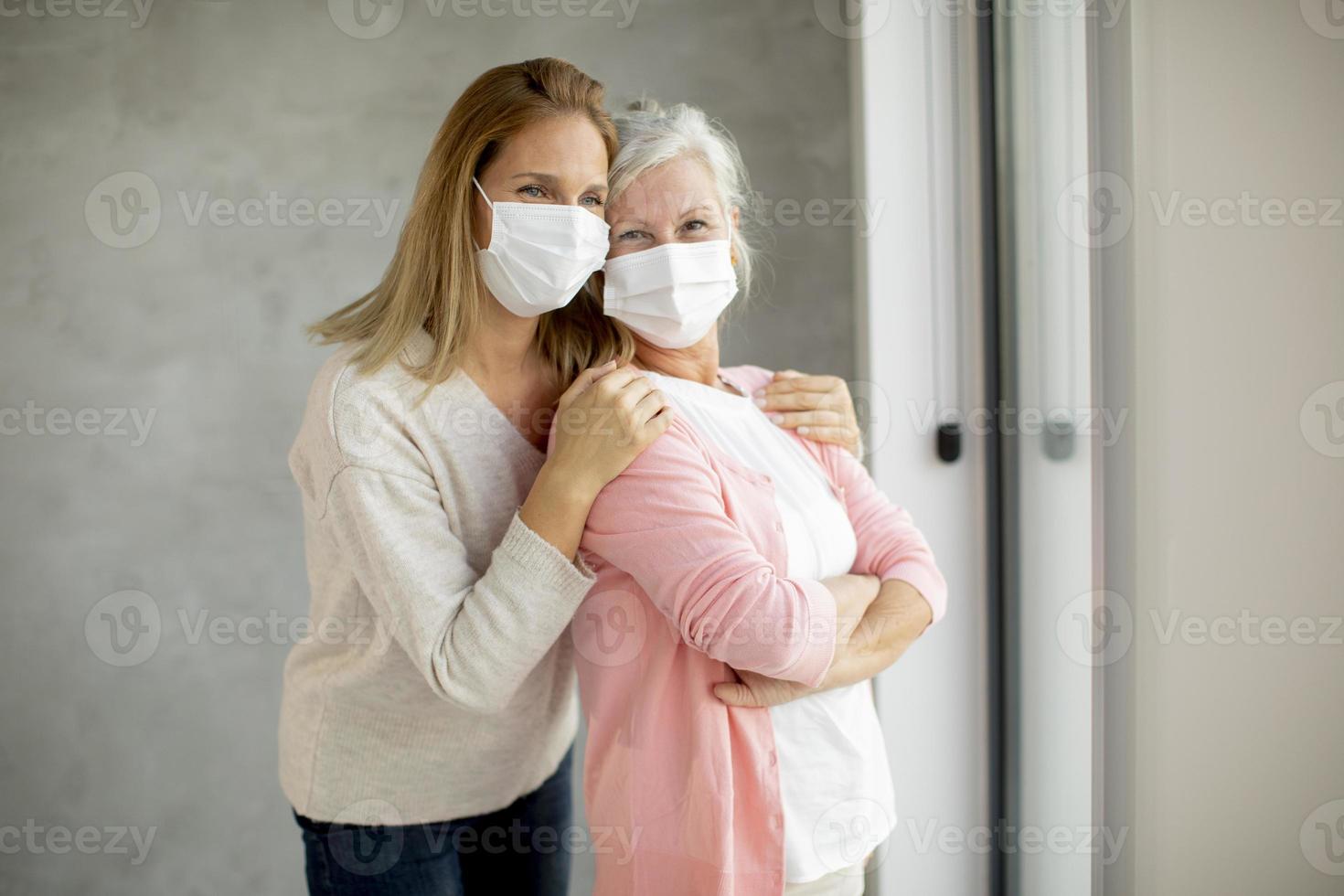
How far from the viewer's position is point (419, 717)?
1.27 metres

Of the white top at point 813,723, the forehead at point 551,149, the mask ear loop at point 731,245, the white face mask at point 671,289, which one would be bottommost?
the white top at point 813,723

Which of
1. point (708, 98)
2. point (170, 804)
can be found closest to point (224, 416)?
point (170, 804)

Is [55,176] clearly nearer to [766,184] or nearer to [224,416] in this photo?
[224,416]

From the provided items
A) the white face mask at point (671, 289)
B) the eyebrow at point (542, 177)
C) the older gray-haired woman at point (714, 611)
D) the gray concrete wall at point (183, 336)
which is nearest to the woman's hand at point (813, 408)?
the older gray-haired woman at point (714, 611)

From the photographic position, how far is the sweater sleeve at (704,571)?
102cm

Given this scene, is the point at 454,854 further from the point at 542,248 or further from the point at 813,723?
the point at 542,248

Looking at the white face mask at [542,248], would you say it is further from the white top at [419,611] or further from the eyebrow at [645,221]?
the white top at [419,611]

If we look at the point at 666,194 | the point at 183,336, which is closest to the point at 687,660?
the point at 666,194

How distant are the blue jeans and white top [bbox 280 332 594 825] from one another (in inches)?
1.2

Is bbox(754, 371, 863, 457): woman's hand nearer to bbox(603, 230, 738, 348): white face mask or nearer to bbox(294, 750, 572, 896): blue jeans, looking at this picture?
bbox(603, 230, 738, 348): white face mask

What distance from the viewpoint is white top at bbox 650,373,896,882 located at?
114cm

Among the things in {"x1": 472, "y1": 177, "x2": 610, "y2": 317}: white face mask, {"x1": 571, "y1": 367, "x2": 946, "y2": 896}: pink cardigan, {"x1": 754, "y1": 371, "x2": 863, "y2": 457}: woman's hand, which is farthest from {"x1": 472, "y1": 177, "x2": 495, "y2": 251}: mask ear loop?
{"x1": 754, "y1": 371, "x2": 863, "y2": 457}: woman's hand

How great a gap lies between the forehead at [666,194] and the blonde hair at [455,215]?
63 mm

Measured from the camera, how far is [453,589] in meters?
1.12
